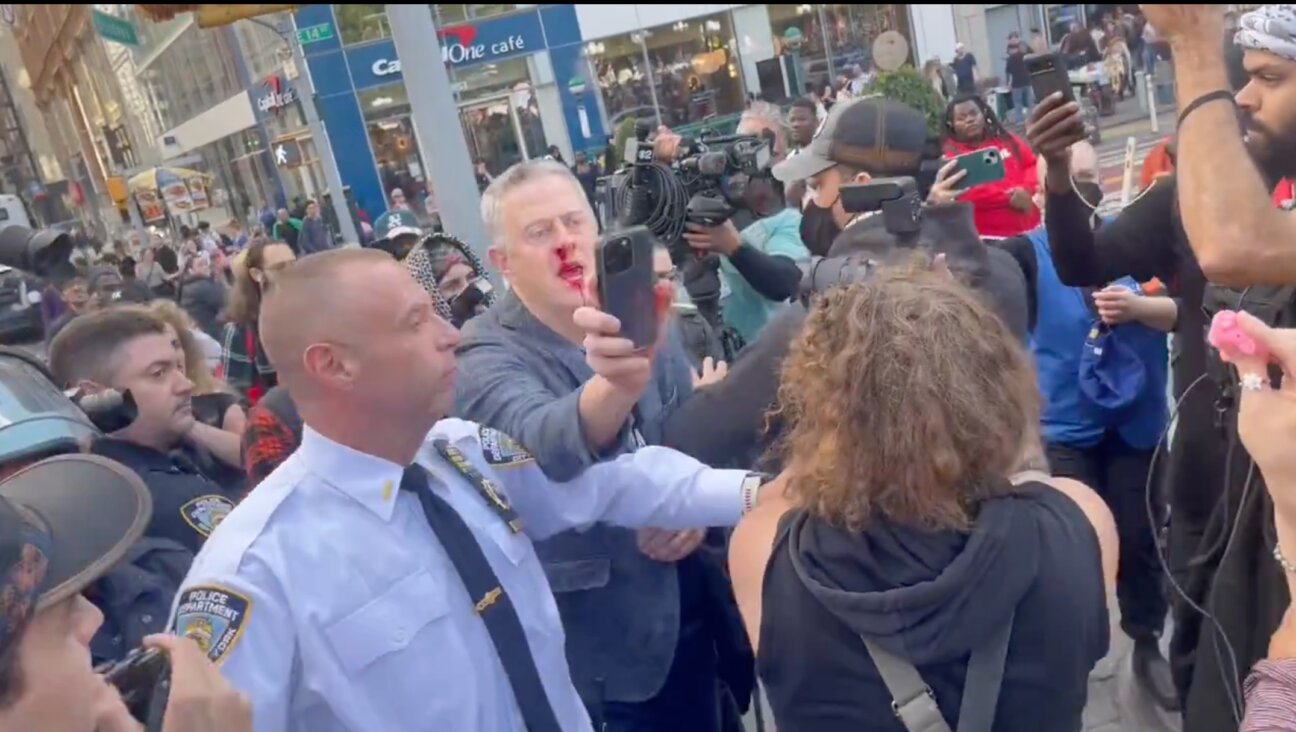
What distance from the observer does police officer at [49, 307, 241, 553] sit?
2.43 metres

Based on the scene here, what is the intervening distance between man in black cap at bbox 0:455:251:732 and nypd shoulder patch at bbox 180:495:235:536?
3.00 ft

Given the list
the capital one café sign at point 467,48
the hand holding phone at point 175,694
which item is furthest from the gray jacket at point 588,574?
the capital one café sign at point 467,48

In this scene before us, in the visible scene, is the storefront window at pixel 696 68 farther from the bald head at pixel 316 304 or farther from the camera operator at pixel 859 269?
the bald head at pixel 316 304

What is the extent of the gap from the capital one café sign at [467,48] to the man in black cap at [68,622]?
73.6ft

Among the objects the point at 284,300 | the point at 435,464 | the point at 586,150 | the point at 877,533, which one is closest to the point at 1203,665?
the point at 877,533

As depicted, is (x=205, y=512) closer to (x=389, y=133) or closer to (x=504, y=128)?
(x=504, y=128)

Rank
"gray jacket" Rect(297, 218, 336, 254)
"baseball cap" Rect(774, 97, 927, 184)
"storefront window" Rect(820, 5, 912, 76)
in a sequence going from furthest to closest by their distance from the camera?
"storefront window" Rect(820, 5, 912, 76) < "gray jacket" Rect(297, 218, 336, 254) < "baseball cap" Rect(774, 97, 927, 184)

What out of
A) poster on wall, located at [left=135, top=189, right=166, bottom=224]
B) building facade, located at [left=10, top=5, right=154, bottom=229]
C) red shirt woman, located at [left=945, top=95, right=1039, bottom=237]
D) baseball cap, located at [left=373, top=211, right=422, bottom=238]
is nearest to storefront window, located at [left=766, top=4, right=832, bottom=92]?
poster on wall, located at [left=135, top=189, right=166, bottom=224]

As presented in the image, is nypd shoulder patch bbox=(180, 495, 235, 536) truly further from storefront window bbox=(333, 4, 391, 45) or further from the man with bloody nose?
storefront window bbox=(333, 4, 391, 45)

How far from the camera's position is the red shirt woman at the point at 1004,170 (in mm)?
3553

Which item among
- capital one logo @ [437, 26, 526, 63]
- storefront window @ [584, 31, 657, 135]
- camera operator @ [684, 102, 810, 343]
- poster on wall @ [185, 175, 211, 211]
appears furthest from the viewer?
storefront window @ [584, 31, 657, 135]

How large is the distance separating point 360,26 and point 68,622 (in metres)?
23.6

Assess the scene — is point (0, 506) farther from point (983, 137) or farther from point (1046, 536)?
point (983, 137)

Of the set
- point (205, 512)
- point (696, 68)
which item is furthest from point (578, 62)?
point (205, 512)
